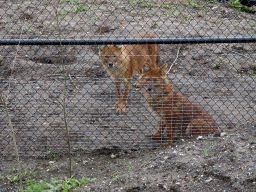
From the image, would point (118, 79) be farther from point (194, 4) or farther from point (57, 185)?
point (194, 4)

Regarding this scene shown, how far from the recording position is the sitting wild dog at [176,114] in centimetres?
455

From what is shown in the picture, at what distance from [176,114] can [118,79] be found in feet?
5.86

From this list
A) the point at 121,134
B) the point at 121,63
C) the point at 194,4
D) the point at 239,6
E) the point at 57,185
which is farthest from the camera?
the point at 239,6

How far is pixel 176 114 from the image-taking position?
466cm

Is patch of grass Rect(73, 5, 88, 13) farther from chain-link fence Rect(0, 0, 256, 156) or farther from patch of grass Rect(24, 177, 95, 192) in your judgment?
patch of grass Rect(24, 177, 95, 192)

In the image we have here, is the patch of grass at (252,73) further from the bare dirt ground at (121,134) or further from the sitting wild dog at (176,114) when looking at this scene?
the sitting wild dog at (176,114)

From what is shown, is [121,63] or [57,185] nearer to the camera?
[57,185]

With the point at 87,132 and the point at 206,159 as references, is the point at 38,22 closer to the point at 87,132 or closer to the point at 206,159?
the point at 87,132

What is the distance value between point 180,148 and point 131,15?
563 cm

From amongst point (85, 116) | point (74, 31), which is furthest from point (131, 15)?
point (85, 116)

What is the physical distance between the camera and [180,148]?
4305 mm

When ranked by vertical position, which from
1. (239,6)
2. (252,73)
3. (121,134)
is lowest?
(121,134)

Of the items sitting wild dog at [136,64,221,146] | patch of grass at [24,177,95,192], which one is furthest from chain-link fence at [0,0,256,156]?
patch of grass at [24,177,95,192]

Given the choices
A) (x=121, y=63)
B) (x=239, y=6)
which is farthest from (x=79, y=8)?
(x=239, y=6)
